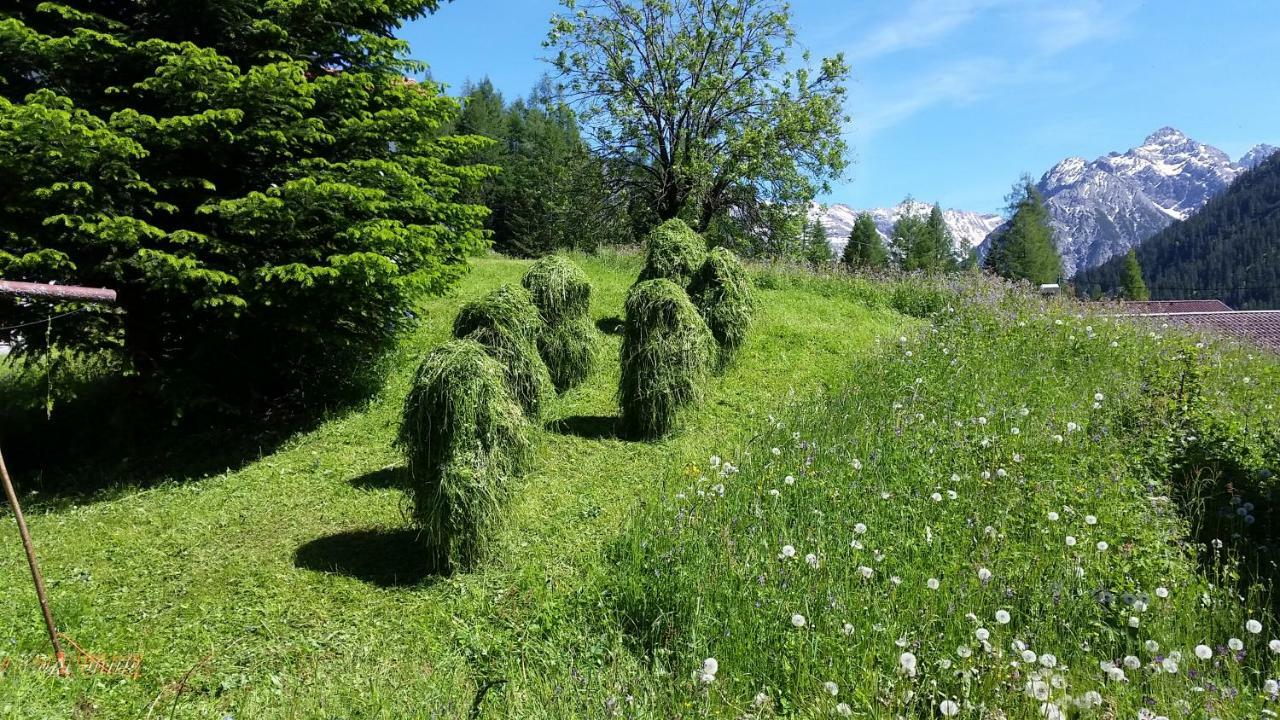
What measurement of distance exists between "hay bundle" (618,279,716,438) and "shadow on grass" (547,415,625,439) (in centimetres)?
26

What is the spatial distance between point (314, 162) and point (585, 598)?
250 inches

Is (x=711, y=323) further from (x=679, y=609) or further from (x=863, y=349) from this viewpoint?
(x=679, y=609)

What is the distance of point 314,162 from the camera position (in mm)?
7762

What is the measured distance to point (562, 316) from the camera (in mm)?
8156

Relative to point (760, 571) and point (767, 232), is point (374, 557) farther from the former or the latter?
point (767, 232)

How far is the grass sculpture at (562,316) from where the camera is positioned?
26.2 ft

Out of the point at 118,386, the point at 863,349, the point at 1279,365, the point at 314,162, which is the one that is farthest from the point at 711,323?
the point at 118,386

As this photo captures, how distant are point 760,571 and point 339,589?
3.01 meters

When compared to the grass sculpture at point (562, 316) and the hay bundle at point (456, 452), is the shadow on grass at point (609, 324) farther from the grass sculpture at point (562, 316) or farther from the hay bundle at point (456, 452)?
the hay bundle at point (456, 452)

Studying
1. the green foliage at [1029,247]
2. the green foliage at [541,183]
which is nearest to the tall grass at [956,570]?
the green foliage at [541,183]

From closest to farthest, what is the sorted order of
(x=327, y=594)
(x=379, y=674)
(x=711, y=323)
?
(x=379, y=674) < (x=327, y=594) < (x=711, y=323)

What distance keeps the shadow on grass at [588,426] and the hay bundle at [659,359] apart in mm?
265

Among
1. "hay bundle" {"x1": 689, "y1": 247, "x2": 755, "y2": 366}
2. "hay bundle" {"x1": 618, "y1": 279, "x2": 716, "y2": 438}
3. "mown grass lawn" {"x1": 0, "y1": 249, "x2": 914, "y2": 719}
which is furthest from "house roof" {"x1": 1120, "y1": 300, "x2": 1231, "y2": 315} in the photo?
"mown grass lawn" {"x1": 0, "y1": 249, "x2": 914, "y2": 719}

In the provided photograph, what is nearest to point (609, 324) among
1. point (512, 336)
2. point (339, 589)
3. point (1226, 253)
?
point (512, 336)
